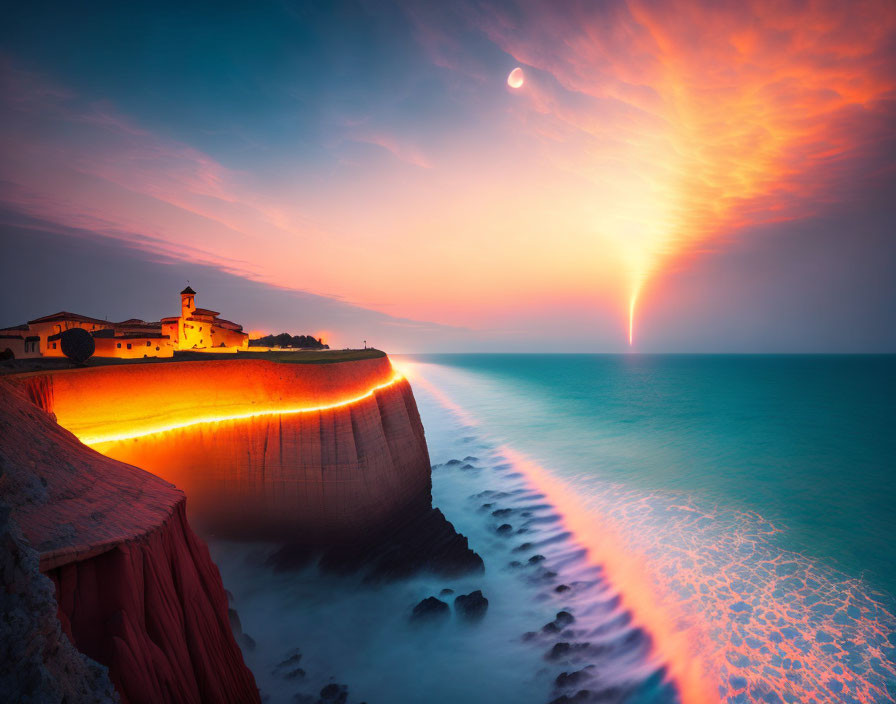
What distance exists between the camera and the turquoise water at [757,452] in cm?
1930

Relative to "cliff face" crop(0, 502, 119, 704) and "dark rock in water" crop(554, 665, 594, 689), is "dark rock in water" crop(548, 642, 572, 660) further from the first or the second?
"cliff face" crop(0, 502, 119, 704)

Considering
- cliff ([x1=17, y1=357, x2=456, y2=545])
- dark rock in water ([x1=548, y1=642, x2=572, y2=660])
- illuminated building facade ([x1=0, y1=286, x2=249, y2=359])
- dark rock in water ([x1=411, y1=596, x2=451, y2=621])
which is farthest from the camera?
illuminated building facade ([x1=0, y1=286, x2=249, y2=359])

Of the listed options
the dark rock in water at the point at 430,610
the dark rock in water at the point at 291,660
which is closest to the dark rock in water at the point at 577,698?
the dark rock in water at the point at 430,610

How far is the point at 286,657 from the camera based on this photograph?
11.1 meters

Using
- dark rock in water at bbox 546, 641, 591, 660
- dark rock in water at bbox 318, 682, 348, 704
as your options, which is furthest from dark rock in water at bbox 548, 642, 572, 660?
dark rock in water at bbox 318, 682, 348, 704

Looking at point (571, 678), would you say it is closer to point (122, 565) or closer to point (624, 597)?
point (624, 597)

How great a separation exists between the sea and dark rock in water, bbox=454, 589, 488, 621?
411 mm

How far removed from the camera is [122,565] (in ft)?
18.2

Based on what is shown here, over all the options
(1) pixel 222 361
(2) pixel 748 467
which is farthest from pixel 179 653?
(2) pixel 748 467

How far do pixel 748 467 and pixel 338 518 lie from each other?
3313cm

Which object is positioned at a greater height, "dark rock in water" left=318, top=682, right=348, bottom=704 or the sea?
"dark rock in water" left=318, top=682, right=348, bottom=704

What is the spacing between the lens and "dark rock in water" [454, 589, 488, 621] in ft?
41.7

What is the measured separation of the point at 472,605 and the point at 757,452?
3502 centimetres

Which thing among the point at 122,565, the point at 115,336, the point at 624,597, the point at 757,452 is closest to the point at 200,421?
the point at 122,565
